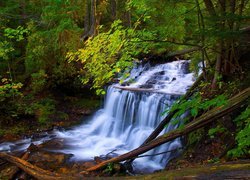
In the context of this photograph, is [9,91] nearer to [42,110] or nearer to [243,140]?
[42,110]

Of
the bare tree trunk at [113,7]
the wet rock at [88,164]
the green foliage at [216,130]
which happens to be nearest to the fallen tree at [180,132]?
the green foliage at [216,130]

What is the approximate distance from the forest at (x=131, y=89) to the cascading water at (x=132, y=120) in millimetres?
51

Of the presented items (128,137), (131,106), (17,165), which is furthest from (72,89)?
(17,165)

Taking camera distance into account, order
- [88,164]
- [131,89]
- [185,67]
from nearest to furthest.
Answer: [88,164]
[131,89]
[185,67]

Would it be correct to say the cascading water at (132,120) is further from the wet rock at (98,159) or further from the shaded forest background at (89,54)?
the shaded forest background at (89,54)

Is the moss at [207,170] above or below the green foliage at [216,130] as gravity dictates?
above

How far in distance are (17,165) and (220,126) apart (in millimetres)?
4684

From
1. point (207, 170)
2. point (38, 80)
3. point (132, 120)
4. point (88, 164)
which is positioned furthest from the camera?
point (38, 80)

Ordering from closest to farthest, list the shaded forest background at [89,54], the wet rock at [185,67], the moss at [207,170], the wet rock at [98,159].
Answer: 1. the moss at [207,170]
2. the shaded forest background at [89,54]
3. the wet rock at [98,159]
4. the wet rock at [185,67]

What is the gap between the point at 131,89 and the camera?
11.7 meters

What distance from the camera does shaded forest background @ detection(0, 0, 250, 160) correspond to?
15.8 ft

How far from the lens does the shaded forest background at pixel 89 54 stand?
15.8ft

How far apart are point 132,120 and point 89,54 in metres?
6.42

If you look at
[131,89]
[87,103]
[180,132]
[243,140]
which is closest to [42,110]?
[87,103]
